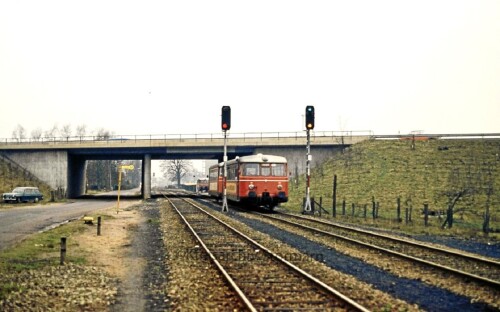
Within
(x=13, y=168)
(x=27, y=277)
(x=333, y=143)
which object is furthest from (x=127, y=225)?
(x=13, y=168)

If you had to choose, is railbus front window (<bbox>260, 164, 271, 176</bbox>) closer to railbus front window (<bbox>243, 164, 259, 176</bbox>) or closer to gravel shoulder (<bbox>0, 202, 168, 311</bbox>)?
railbus front window (<bbox>243, 164, 259, 176</bbox>)

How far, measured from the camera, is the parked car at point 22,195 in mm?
43281

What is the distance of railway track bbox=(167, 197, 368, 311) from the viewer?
27.4ft

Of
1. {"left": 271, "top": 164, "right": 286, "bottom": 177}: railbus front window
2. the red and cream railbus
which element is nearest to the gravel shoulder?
the red and cream railbus

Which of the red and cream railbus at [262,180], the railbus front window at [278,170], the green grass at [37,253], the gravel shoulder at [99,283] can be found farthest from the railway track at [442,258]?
the railbus front window at [278,170]

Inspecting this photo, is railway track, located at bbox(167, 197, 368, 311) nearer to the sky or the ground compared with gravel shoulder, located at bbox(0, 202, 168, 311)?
nearer to the sky

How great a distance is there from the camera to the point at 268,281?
1026 centimetres

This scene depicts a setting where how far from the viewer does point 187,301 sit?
8781 millimetres

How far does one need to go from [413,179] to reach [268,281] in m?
35.0

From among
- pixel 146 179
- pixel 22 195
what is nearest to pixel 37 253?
pixel 22 195

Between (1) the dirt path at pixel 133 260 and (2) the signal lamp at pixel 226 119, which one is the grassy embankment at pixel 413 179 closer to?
(2) the signal lamp at pixel 226 119

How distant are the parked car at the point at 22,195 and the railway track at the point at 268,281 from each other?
109 feet

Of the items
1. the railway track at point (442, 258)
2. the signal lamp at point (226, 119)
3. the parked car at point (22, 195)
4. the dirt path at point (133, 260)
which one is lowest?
the dirt path at point (133, 260)

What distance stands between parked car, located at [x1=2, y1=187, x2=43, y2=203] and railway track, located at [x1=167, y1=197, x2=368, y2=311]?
109 ft
